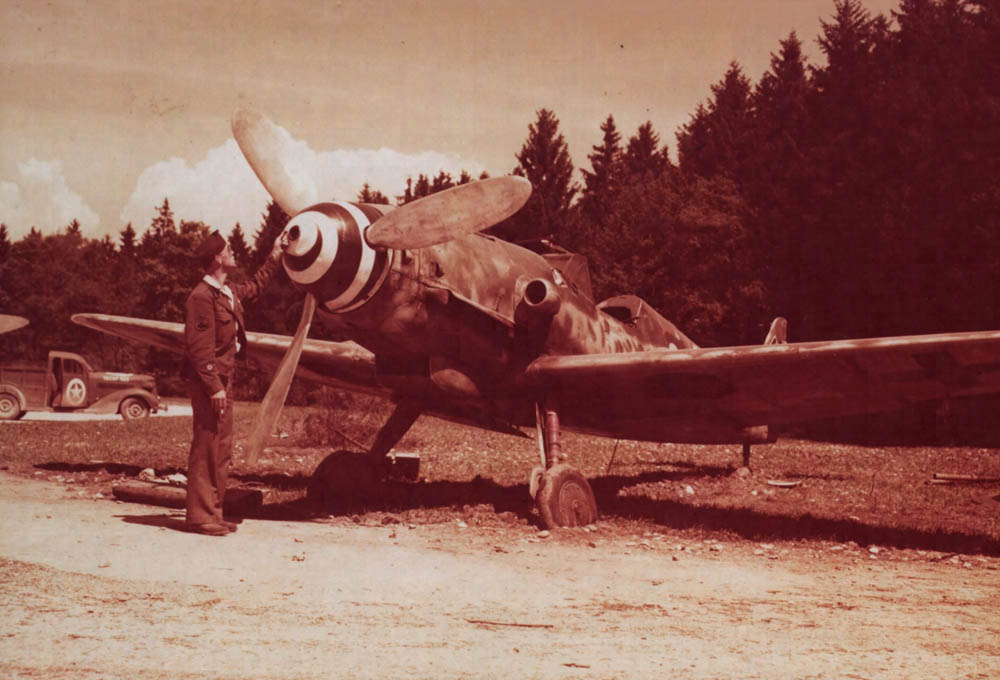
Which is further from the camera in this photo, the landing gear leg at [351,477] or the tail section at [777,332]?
the tail section at [777,332]

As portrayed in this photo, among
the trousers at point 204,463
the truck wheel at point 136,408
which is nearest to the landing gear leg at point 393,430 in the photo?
the trousers at point 204,463

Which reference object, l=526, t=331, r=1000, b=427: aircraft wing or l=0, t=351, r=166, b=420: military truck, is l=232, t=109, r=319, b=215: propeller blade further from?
l=0, t=351, r=166, b=420: military truck

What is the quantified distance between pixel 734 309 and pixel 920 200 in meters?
13.4

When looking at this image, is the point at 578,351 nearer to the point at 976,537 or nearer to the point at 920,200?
the point at 976,537

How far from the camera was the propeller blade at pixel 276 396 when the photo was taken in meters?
7.98

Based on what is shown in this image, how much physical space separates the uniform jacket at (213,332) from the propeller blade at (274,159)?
1.49m

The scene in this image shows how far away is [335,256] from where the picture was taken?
312 inches

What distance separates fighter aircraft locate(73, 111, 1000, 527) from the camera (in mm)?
8156

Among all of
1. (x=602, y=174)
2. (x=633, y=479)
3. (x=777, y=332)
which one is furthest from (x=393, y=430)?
(x=602, y=174)

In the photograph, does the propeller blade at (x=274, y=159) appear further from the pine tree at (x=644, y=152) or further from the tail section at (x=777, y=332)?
the pine tree at (x=644, y=152)

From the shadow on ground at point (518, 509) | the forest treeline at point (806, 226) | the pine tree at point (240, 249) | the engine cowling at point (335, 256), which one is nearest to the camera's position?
the engine cowling at point (335, 256)

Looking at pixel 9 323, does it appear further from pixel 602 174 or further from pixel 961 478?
pixel 602 174

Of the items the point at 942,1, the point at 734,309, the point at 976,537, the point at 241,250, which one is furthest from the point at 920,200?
the point at 241,250

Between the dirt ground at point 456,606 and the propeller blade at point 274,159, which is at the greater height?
the propeller blade at point 274,159
